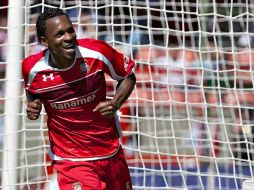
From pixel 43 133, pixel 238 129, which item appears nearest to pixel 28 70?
pixel 43 133

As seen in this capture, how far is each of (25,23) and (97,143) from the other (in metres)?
1.31

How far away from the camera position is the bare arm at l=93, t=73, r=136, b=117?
10.5 feet

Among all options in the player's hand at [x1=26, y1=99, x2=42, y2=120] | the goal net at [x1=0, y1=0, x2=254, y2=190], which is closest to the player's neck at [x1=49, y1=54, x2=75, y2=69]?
the player's hand at [x1=26, y1=99, x2=42, y2=120]

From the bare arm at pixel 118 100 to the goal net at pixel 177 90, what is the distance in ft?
4.33

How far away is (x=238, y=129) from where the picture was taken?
5.35m

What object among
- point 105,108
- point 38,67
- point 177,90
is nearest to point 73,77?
point 38,67

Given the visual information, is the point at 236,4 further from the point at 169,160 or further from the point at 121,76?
the point at 121,76

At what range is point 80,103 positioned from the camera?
3418mm

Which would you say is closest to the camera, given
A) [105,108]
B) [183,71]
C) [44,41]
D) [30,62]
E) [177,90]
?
[105,108]

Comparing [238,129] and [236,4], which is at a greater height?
[236,4]

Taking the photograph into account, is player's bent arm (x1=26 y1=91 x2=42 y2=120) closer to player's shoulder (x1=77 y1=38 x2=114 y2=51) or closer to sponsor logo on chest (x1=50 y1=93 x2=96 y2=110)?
sponsor logo on chest (x1=50 y1=93 x2=96 y2=110)

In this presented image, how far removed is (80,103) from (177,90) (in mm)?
2027

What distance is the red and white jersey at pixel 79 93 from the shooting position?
3389 mm

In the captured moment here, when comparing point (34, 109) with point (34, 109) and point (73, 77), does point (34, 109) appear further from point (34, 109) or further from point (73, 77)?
point (73, 77)
